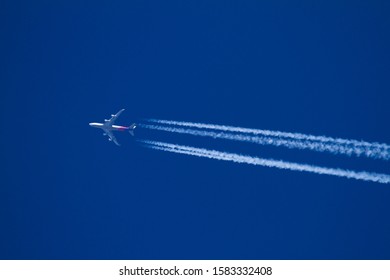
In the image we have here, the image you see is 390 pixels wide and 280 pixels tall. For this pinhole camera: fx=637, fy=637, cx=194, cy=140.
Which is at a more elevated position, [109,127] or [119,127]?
[109,127]

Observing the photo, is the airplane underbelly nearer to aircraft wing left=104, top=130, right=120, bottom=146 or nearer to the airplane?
the airplane

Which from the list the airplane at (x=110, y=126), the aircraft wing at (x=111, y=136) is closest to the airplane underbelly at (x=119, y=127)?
the airplane at (x=110, y=126)

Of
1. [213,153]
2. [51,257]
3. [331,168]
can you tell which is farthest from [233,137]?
[51,257]

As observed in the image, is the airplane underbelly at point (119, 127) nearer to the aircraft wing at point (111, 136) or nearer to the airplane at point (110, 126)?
the airplane at point (110, 126)

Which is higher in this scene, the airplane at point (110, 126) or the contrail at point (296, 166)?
the airplane at point (110, 126)

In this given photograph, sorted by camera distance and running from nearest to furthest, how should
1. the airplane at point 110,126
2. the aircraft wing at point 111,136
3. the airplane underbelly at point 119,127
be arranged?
the airplane underbelly at point 119,127
the airplane at point 110,126
the aircraft wing at point 111,136

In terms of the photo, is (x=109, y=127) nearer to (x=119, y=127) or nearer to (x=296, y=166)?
(x=119, y=127)

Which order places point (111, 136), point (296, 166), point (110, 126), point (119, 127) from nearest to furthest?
point (296, 166), point (119, 127), point (110, 126), point (111, 136)

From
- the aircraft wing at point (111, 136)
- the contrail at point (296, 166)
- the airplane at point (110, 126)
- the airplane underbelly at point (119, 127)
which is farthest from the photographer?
the aircraft wing at point (111, 136)

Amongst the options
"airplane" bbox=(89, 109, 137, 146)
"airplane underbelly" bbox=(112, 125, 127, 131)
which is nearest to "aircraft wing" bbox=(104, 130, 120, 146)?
"airplane" bbox=(89, 109, 137, 146)

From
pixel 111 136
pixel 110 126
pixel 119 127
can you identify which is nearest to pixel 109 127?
pixel 110 126
